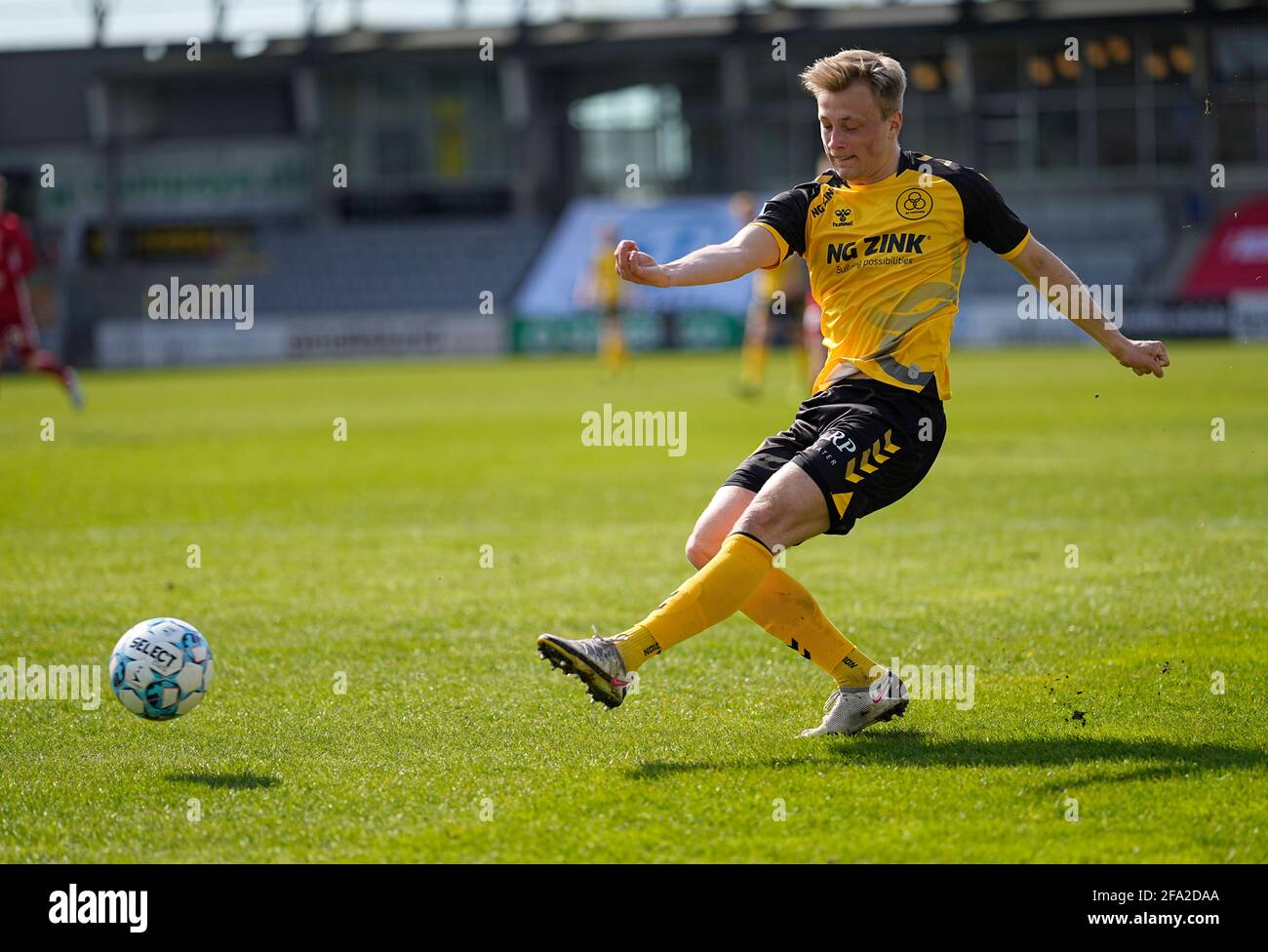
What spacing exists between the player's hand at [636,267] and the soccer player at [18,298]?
14730mm

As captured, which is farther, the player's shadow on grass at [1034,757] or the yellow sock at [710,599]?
the yellow sock at [710,599]

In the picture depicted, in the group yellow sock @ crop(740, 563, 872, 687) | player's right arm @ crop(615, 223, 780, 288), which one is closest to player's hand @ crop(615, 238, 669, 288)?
player's right arm @ crop(615, 223, 780, 288)

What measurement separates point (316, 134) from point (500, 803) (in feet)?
167

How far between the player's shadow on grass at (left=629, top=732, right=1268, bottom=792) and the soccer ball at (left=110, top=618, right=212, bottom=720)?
169cm

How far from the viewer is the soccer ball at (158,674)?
545 centimetres

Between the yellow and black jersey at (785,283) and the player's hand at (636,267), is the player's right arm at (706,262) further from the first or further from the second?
the yellow and black jersey at (785,283)

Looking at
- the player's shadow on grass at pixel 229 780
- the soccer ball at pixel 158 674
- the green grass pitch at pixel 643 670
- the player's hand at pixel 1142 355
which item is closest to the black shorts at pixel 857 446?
the player's hand at pixel 1142 355

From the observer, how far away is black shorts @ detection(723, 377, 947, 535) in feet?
16.9

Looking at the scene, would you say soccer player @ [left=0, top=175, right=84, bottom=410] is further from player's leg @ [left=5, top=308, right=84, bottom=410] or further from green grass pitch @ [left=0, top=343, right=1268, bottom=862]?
green grass pitch @ [left=0, top=343, right=1268, bottom=862]

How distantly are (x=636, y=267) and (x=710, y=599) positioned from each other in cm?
110

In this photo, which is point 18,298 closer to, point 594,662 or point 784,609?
point 784,609

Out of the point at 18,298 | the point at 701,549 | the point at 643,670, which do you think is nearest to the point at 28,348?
the point at 18,298

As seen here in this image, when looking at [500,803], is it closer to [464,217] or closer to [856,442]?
[856,442]
